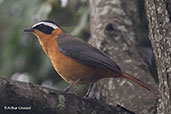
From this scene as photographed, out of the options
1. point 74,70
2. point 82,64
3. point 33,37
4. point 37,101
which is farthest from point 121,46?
point 37,101

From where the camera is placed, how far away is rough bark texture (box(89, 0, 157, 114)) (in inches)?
204

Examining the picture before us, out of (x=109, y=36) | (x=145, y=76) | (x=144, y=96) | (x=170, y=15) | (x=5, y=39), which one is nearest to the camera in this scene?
(x=170, y=15)

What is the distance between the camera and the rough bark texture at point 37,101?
3.50 meters

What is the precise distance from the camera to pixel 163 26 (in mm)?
3922

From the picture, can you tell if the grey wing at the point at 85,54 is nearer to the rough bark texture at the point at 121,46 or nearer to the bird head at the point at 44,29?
the bird head at the point at 44,29

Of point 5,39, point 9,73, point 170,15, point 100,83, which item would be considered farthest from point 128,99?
point 5,39

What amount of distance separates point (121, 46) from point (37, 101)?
8.46 feet

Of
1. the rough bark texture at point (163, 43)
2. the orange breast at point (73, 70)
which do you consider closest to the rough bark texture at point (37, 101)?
the rough bark texture at point (163, 43)

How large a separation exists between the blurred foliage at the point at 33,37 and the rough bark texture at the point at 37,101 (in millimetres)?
2351

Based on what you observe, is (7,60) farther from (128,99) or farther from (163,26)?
(163,26)

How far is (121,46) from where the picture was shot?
592 cm

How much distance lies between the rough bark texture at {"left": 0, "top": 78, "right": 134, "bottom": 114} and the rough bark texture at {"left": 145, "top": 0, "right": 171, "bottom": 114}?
30.9 inches

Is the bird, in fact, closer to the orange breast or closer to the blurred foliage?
the orange breast

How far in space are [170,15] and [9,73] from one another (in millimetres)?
3874
